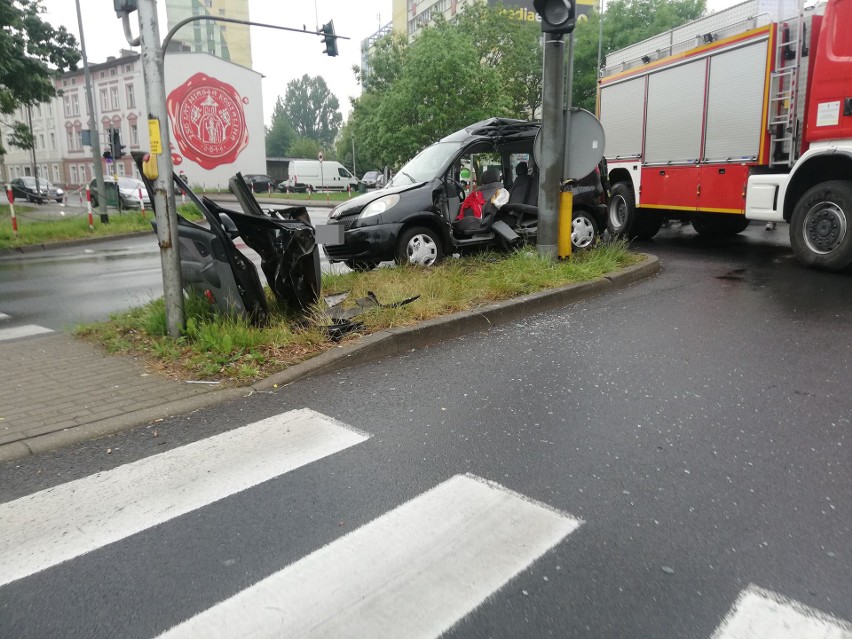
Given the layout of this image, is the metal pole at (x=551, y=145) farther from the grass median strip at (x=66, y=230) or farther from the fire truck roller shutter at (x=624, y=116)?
the grass median strip at (x=66, y=230)

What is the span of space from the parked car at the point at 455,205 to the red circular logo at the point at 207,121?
130 ft

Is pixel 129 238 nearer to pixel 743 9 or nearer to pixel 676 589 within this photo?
pixel 743 9

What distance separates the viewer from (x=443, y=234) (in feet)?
30.1

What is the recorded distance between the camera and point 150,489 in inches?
135

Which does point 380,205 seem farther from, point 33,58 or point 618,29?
point 618,29

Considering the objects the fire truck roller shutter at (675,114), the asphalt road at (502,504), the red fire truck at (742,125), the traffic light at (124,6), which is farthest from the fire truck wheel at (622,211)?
the traffic light at (124,6)

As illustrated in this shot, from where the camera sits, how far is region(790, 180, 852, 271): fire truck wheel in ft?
27.4

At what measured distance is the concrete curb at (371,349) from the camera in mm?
4102

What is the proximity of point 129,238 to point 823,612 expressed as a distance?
759 inches

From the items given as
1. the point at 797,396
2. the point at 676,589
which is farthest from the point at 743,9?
the point at 676,589

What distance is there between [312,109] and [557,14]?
134m

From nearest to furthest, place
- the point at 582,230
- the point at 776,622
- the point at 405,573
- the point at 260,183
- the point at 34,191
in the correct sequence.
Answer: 1. the point at 776,622
2. the point at 405,573
3. the point at 582,230
4. the point at 34,191
5. the point at 260,183

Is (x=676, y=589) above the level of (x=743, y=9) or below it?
below

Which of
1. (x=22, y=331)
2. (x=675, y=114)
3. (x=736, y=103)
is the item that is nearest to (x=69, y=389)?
(x=22, y=331)
